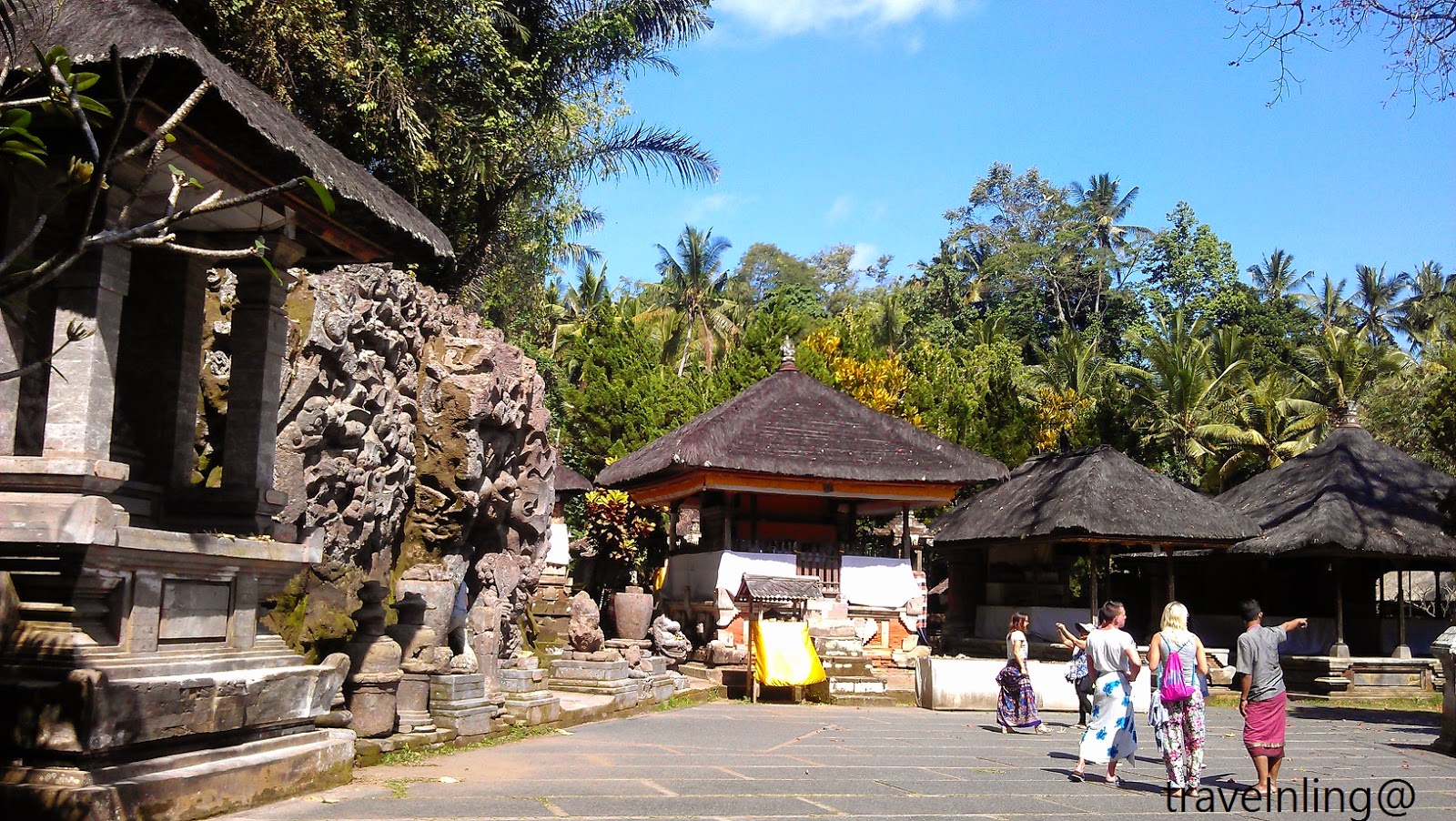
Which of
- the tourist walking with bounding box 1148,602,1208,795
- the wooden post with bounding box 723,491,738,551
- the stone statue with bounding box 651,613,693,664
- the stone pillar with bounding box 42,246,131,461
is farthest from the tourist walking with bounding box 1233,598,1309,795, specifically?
the wooden post with bounding box 723,491,738,551

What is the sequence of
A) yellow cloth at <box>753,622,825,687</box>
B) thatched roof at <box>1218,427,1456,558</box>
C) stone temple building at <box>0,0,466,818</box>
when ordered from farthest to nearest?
1. thatched roof at <box>1218,427,1456,558</box>
2. yellow cloth at <box>753,622,825,687</box>
3. stone temple building at <box>0,0,466,818</box>

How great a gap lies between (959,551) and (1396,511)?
883cm

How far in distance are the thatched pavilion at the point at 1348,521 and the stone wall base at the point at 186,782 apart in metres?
18.7

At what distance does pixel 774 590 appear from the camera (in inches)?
657

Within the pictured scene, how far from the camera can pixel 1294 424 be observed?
113ft

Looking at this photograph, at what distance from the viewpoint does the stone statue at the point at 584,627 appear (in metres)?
14.1

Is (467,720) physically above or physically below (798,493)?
below

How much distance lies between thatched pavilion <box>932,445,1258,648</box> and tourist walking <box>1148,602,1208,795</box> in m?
11.8

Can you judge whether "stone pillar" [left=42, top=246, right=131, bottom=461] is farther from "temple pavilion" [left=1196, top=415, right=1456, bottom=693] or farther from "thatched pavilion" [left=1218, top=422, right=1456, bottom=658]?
"thatched pavilion" [left=1218, top=422, right=1456, bottom=658]

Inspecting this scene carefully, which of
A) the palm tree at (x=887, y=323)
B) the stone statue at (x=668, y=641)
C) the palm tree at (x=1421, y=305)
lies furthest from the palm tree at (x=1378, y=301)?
the stone statue at (x=668, y=641)

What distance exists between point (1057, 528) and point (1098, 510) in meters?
0.88

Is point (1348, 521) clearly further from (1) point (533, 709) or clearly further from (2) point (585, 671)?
(1) point (533, 709)

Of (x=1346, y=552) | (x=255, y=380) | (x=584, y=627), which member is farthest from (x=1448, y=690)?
(x=255, y=380)

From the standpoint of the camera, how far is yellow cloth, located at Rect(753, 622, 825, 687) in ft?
53.0
